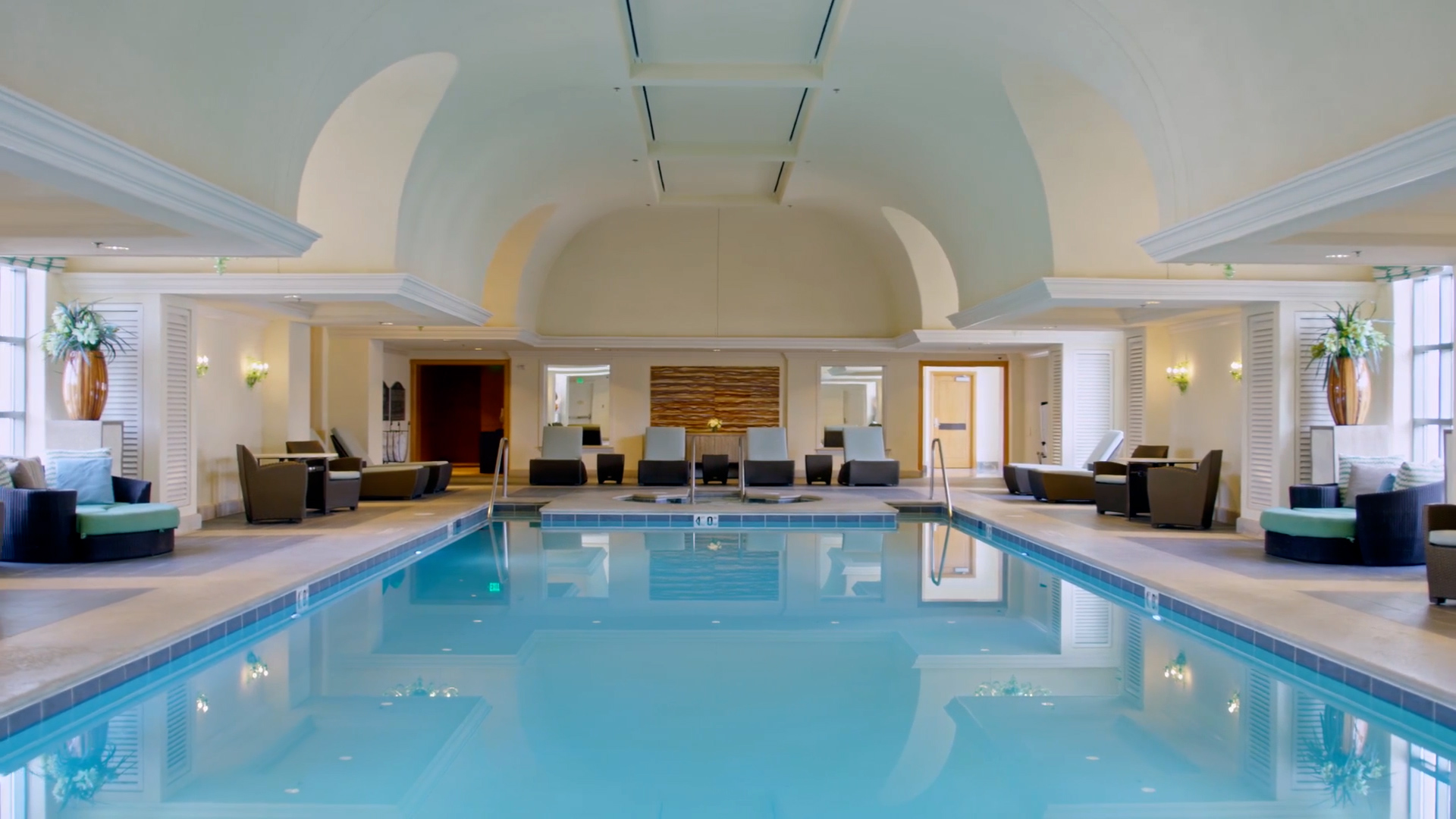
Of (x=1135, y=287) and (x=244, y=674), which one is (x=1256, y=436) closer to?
(x=1135, y=287)

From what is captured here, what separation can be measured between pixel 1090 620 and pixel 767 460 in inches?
385

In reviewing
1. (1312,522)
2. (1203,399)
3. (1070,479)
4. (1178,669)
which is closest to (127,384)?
(1178,669)

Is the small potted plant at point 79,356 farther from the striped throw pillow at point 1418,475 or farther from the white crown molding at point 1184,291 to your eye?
the striped throw pillow at point 1418,475

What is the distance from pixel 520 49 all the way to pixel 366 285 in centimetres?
295

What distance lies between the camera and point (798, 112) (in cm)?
1120

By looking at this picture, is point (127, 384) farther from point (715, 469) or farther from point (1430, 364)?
point (1430, 364)

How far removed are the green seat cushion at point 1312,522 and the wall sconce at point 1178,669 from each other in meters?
3.21

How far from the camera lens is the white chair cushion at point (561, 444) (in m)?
16.6

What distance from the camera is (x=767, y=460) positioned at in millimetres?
16250

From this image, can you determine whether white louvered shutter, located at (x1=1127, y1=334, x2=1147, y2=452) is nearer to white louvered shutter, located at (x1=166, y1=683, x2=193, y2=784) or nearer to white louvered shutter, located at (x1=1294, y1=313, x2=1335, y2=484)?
white louvered shutter, located at (x1=1294, y1=313, x2=1335, y2=484)

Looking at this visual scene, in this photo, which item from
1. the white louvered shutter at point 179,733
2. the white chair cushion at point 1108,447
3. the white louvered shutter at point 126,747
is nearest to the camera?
the white louvered shutter at point 126,747

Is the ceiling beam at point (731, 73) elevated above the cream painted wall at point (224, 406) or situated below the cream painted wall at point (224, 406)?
above

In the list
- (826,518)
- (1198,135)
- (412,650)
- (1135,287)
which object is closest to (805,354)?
(826,518)

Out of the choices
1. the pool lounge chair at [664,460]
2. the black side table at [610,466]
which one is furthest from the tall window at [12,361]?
the black side table at [610,466]
